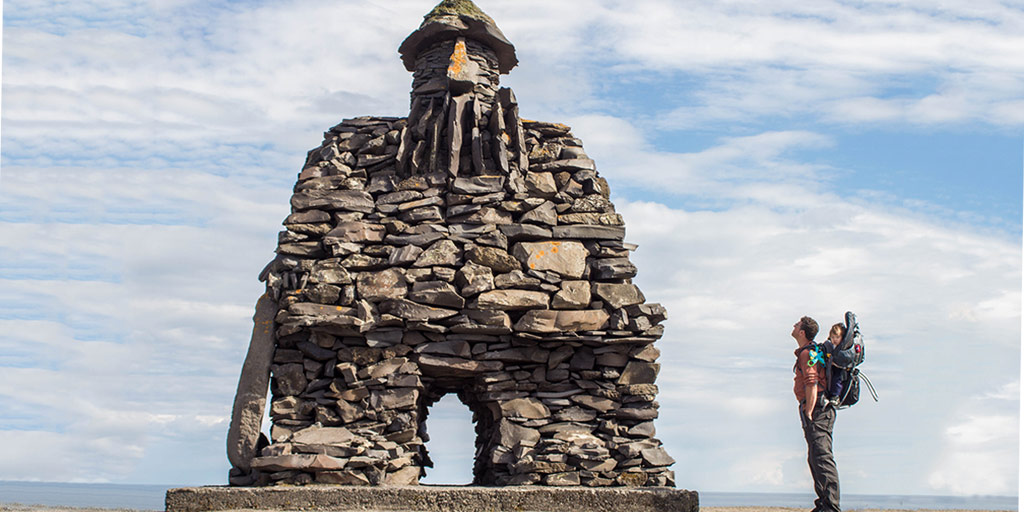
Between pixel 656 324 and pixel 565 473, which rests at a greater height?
pixel 656 324

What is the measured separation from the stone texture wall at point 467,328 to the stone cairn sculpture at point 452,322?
2 centimetres

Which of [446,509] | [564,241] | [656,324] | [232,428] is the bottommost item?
[446,509]

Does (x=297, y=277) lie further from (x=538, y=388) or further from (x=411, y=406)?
(x=538, y=388)

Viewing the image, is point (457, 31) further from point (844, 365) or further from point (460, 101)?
point (844, 365)

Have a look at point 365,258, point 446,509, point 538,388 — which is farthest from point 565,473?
point 365,258

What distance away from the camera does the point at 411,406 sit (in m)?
10.2

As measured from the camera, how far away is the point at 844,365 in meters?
8.00

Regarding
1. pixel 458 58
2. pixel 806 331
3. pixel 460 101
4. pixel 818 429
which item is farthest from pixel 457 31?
pixel 818 429

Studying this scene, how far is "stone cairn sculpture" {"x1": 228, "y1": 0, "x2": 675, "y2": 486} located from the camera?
32.9ft

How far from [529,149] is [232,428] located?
4.82 m

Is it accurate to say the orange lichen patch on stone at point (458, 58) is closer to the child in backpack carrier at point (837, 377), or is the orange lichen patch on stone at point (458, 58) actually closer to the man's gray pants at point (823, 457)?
the child in backpack carrier at point (837, 377)

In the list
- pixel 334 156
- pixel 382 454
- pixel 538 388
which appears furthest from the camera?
pixel 334 156

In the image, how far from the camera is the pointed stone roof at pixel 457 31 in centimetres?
1203

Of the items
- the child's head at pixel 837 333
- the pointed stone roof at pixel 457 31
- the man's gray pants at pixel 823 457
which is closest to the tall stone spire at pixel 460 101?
the pointed stone roof at pixel 457 31
